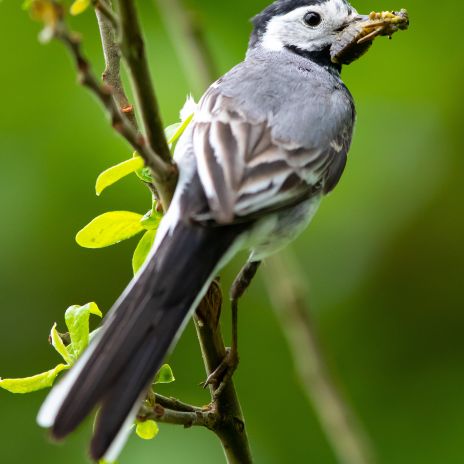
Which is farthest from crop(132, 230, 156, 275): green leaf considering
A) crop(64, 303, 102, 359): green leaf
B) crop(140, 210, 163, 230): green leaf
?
crop(64, 303, 102, 359): green leaf

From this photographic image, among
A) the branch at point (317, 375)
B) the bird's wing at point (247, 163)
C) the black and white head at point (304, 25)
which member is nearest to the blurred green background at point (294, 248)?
the black and white head at point (304, 25)

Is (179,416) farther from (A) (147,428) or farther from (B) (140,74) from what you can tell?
(B) (140,74)

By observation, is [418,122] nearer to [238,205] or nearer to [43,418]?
[238,205]

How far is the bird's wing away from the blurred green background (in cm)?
100

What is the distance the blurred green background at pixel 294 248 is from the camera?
4.29 meters

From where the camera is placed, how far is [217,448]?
14.0 feet

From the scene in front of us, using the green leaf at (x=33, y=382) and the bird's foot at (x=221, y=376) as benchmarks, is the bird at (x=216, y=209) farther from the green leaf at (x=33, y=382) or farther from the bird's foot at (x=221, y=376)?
the bird's foot at (x=221, y=376)

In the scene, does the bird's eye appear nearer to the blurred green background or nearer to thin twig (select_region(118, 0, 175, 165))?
the blurred green background

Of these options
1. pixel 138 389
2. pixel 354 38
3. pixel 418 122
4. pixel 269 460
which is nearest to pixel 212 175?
pixel 138 389

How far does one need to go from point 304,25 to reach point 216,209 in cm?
180

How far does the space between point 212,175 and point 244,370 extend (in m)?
1.83

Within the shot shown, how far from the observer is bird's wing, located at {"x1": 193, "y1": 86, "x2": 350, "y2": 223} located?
2.81 m

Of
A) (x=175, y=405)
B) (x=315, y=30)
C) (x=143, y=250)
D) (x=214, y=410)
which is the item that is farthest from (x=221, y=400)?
(x=315, y=30)

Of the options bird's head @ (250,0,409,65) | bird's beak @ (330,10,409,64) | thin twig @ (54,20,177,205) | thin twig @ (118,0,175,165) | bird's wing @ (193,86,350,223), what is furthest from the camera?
bird's head @ (250,0,409,65)
